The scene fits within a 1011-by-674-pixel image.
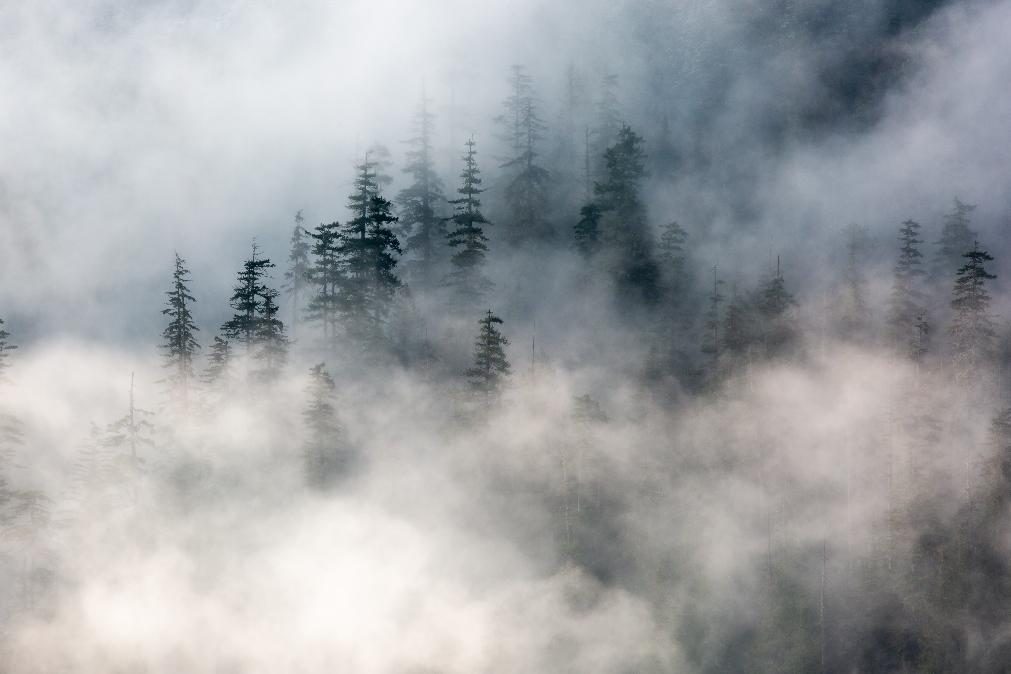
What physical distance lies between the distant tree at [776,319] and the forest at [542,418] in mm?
372

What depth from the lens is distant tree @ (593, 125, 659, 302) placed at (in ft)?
243

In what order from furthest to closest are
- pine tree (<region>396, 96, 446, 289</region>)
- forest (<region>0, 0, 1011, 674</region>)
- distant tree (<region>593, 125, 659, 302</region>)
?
pine tree (<region>396, 96, 446, 289</region>) → distant tree (<region>593, 125, 659, 302</region>) → forest (<region>0, 0, 1011, 674</region>)

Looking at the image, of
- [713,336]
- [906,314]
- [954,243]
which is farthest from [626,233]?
[954,243]

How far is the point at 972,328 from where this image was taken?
64188 mm

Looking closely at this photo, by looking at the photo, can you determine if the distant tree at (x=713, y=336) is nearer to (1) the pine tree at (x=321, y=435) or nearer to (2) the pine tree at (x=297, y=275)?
(1) the pine tree at (x=321, y=435)

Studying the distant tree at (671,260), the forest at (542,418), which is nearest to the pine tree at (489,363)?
the forest at (542,418)

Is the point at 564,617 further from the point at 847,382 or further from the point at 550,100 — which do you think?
the point at 550,100

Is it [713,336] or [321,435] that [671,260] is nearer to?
[713,336]

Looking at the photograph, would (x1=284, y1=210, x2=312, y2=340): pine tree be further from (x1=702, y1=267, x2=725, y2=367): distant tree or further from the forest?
(x1=702, y1=267, x2=725, y2=367): distant tree

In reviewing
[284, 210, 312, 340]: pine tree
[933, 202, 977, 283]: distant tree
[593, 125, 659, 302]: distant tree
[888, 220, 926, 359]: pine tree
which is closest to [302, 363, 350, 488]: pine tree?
[284, 210, 312, 340]: pine tree

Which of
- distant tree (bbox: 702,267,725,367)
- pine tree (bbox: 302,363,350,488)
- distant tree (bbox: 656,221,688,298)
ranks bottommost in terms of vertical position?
pine tree (bbox: 302,363,350,488)

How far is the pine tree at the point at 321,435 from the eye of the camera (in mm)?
56438

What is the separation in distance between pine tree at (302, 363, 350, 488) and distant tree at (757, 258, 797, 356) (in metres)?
34.4

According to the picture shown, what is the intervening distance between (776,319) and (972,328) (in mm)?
13805
